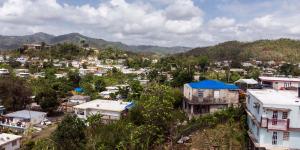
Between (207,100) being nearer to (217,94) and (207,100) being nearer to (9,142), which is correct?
(217,94)

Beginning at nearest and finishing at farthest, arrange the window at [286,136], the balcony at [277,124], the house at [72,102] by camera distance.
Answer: the balcony at [277,124]
the window at [286,136]
the house at [72,102]

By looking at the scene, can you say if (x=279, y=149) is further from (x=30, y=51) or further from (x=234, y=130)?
(x=30, y=51)

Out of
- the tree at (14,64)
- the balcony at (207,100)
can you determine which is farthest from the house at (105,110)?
the tree at (14,64)

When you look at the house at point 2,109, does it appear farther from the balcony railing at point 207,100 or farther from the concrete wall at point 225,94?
the balcony railing at point 207,100

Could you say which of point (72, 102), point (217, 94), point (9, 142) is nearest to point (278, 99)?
point (217, 94)

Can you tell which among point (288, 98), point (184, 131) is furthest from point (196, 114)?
point (288, 98)
